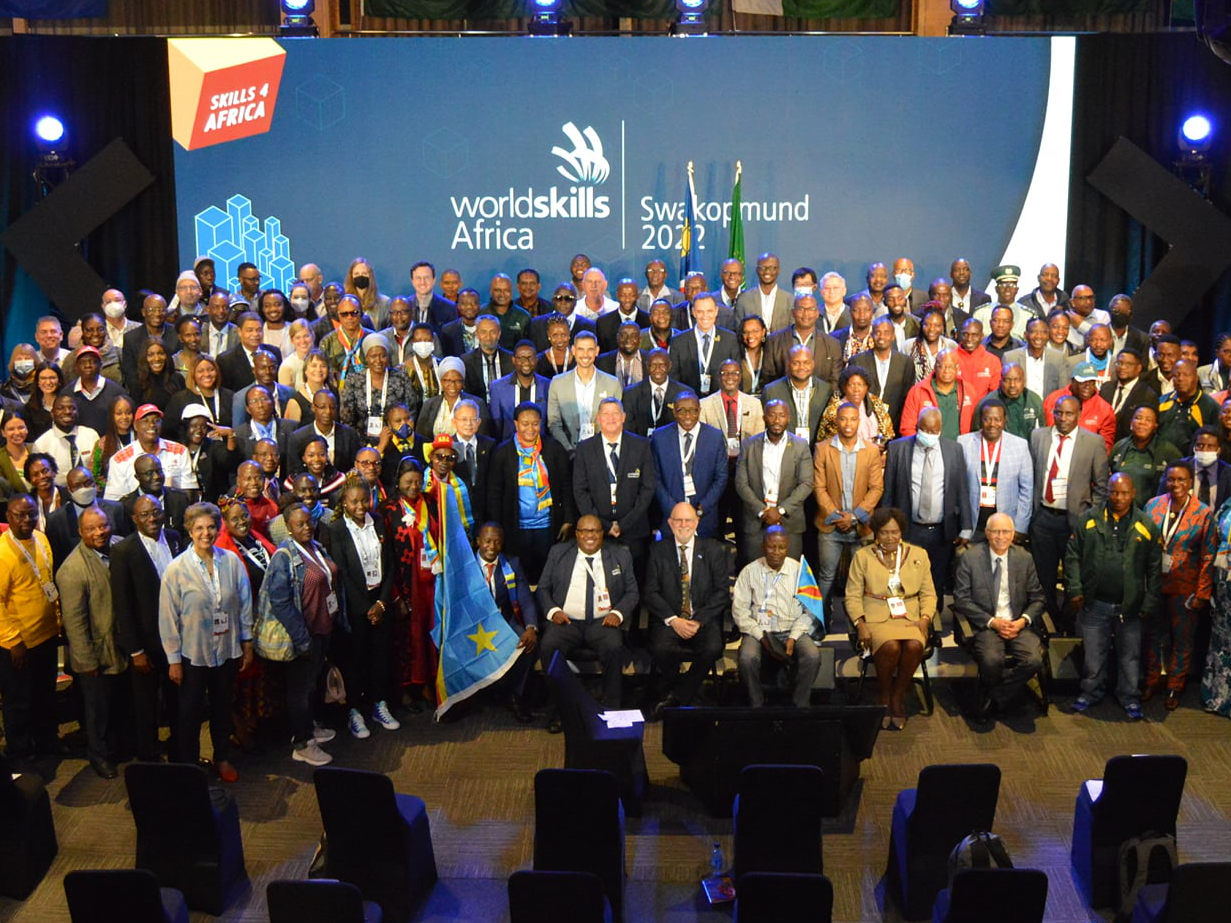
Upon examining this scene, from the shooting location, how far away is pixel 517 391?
898 cm

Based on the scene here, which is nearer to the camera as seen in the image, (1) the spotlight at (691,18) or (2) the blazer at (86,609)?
Answer: (2) the blazer at (86,609)

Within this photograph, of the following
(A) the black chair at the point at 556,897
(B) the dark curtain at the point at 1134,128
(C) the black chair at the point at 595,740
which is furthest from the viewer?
(B) the dark curtain at the point at 1134,128

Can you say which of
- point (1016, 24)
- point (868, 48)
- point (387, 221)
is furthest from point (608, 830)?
point (1016, 24)

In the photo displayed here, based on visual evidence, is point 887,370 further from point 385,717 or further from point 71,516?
point 71,516

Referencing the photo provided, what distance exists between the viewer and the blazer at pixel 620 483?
8.32m

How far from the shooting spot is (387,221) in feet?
40.5

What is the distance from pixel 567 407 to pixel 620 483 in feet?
2.82

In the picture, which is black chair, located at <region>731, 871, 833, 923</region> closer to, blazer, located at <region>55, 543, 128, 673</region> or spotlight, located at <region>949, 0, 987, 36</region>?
blazer, located at <region>55, 543, 128, 673</region>

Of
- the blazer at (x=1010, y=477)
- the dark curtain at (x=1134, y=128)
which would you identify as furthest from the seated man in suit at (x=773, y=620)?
the dark curtain at (x=1134, y=128)

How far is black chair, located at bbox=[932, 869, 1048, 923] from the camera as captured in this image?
478 cm

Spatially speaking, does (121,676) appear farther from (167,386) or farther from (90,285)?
(90,285)

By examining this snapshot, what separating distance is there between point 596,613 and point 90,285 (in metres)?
7.41

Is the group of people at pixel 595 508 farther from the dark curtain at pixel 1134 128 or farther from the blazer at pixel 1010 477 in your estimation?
the dark curtain at pixel 1134 128

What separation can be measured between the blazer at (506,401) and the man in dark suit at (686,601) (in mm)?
1476
